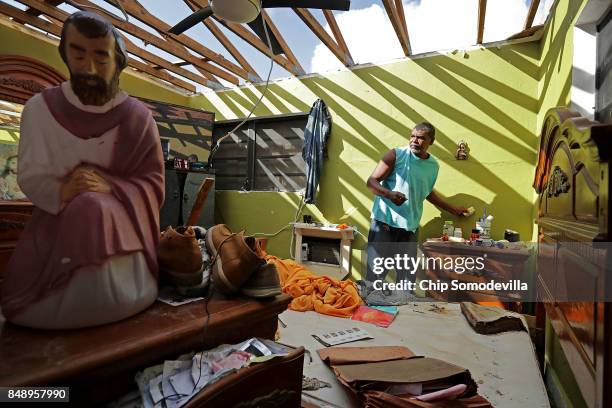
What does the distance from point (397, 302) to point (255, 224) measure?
2.66 metres

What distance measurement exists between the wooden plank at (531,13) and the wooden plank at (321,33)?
181 centimetres

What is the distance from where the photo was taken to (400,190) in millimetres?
2846

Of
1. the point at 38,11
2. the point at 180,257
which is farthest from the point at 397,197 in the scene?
the point at 38,11

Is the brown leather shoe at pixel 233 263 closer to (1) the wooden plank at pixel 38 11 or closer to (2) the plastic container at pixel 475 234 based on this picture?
(2) the plastic container at pixel 475 234

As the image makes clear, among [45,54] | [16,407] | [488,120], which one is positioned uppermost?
[45,54]

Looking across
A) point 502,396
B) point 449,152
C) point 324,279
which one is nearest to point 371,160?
point 449,152

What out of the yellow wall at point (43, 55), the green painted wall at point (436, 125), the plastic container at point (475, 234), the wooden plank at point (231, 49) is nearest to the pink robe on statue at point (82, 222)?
the yellow wall at point (43, 55)

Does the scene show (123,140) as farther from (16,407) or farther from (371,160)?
(371,160)

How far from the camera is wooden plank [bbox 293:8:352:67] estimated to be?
122 inches

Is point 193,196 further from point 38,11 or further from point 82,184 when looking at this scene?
point 82,184

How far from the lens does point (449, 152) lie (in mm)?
3385

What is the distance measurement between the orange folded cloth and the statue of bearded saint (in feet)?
4.03

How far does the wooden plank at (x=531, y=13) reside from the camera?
2636 mm

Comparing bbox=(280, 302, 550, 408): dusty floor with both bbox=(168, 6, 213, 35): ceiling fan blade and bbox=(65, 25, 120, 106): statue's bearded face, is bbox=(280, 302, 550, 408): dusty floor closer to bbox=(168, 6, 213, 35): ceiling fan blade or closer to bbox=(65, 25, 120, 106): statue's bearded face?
bbox=(65, 25, 120, 106): statue's bearded face
